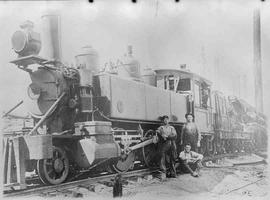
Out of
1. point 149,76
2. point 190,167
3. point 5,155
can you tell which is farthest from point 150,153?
point 5,155

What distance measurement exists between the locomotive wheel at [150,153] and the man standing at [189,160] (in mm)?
369

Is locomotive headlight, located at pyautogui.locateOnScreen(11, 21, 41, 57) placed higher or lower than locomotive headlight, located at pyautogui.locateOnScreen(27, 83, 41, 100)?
higher

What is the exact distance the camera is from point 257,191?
4.70 m

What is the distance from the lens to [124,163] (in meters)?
4.74

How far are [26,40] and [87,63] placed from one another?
87 centimetres

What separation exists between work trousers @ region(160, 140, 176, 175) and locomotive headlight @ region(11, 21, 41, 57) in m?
2.18

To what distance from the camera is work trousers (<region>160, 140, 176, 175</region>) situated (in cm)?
492

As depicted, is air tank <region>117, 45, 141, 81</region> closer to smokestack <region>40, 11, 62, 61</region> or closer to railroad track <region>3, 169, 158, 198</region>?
smokestack <region>40, 11, 62, 61</region>

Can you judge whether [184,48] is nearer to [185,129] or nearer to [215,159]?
[185,129]

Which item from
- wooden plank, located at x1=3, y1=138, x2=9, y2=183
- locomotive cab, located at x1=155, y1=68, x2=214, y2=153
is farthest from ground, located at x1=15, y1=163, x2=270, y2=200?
locomotive cab, located at x1=155, y1=68, x2=214, y2=153

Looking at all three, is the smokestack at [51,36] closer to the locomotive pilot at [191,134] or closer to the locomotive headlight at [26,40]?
the locomotive headlight at [26,40]

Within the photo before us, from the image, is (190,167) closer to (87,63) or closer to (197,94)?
(197,94)

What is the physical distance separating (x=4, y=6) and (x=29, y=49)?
0.77 m

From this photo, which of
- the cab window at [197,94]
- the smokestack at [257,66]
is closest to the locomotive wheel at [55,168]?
the cab window at [197,94]
